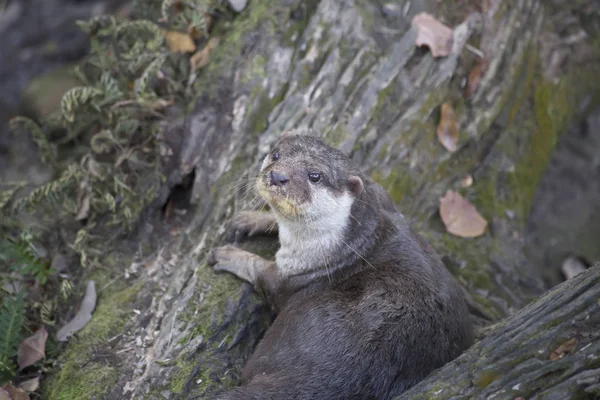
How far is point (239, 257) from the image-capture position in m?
3.55

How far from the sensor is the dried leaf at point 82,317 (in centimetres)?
346

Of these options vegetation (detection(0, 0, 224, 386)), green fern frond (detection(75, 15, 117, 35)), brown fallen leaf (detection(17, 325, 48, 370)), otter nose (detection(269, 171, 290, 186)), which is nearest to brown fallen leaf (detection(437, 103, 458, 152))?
otter nose (detection(269, 171, 290, 186))

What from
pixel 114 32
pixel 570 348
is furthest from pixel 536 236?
pixel 114 32

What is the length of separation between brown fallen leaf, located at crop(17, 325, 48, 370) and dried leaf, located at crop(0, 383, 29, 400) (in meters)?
0.16

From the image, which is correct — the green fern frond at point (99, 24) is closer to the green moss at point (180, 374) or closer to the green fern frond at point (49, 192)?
the green fern frond at point (49, 192)

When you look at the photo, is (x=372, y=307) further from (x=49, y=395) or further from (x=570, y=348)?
(x=49, y=395)

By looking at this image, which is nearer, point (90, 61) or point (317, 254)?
point (317, 254)

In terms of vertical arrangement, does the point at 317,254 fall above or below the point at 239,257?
above

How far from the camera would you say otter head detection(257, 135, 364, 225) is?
328cm

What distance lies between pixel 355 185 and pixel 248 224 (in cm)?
74

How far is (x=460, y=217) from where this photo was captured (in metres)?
4.29

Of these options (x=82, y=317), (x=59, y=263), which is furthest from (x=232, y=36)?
(x=82, y=317)

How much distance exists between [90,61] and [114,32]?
0.26 m

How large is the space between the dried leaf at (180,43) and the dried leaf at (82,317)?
172 centimetres
